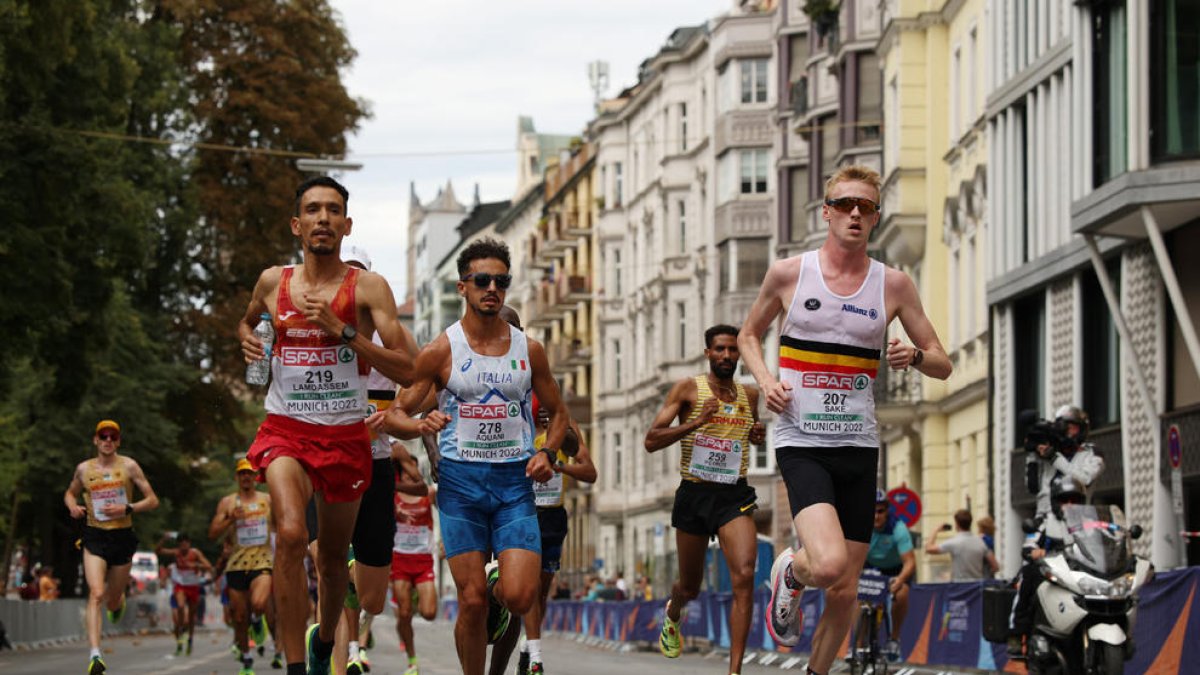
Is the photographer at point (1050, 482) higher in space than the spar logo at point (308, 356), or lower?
lower

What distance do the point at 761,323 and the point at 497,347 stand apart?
4.35 ft

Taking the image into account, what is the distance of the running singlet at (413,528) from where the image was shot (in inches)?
806

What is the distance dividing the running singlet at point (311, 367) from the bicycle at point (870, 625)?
9.58 meters

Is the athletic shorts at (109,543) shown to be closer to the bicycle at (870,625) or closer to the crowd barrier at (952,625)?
the crowd barrier at (952,625)

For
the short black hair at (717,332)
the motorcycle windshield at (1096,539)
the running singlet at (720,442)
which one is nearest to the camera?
the motorcycle windshield at (1096,539)

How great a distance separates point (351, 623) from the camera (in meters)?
16.0

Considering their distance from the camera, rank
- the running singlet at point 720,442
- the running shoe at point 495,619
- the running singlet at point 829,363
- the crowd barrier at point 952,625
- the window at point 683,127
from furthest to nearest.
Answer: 1. the window at point 683,127
2. the crowd barrier at point 952,625
3. the running singlet at point 720,442
4. the running shoe at point 495,619
5. the running singlet at point 829,363

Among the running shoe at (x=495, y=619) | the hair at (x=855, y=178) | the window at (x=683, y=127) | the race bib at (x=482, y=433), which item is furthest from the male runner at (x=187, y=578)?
the window at (x=683, y=127)

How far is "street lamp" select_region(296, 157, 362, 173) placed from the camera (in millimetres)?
46719

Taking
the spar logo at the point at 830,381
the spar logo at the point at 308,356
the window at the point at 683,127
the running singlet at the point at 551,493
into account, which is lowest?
the running singlet at the point at 551,493

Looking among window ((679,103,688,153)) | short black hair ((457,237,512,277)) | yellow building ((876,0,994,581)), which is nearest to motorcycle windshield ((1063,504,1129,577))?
→ short black hair ((457,237,512,277))

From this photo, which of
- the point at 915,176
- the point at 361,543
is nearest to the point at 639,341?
the point at 915,176

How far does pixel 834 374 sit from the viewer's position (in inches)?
455

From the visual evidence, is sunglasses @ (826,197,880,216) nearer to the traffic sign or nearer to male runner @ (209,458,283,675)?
male runner @ (209,458,283,675)
